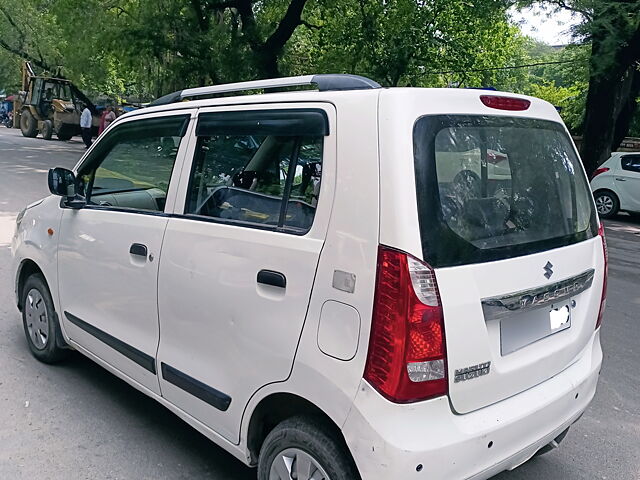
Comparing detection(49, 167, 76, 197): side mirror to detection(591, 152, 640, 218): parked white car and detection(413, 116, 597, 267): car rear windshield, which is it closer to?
detection(413, 116, 597, 267): car rear windshield

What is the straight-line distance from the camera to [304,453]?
223 centimetres

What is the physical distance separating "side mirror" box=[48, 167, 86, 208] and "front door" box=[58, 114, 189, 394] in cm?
6

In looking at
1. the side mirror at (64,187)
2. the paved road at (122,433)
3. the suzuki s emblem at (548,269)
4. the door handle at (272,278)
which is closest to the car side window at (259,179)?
the door handle at (272,278)

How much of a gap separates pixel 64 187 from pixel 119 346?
1.13m

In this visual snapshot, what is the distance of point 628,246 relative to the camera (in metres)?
10.1

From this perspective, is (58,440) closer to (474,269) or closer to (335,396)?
(335,396)

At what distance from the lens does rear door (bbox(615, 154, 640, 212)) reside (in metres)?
12.5

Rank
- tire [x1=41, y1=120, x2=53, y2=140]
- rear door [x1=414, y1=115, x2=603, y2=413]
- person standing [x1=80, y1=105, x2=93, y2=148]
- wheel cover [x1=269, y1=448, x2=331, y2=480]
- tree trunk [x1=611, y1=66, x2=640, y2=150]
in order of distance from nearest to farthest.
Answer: rear door [x1=414, y1=115, x2=603, y2=413]
wheel cover [x1=269, y1=448, x2=331, y2=480]
tree trunk [x1=611, y1=66, x2=640, y2=150]
person standing [x1=80, y1=105, x2=93, y2=148]
tire [x1=41, y1=120, x2=53, y2=140]

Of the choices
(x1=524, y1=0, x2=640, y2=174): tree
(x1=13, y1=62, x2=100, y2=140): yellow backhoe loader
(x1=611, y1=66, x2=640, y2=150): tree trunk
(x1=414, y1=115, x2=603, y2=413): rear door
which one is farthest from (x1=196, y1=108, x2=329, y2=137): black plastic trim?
(x1=13, y1=62, x2=100, y2=140): yellow backhoe loader

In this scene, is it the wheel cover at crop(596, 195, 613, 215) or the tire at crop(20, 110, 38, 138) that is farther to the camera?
the tire at crop(20, 110, 38, 138)

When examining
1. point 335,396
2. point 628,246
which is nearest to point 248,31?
point 628,246

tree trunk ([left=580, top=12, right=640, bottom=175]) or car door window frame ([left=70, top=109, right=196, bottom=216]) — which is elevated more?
tree trunk ([left=580, top=12, right=640, bottom=175])

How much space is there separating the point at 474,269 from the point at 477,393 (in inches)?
17.9

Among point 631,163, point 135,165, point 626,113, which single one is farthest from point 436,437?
point 626,113
